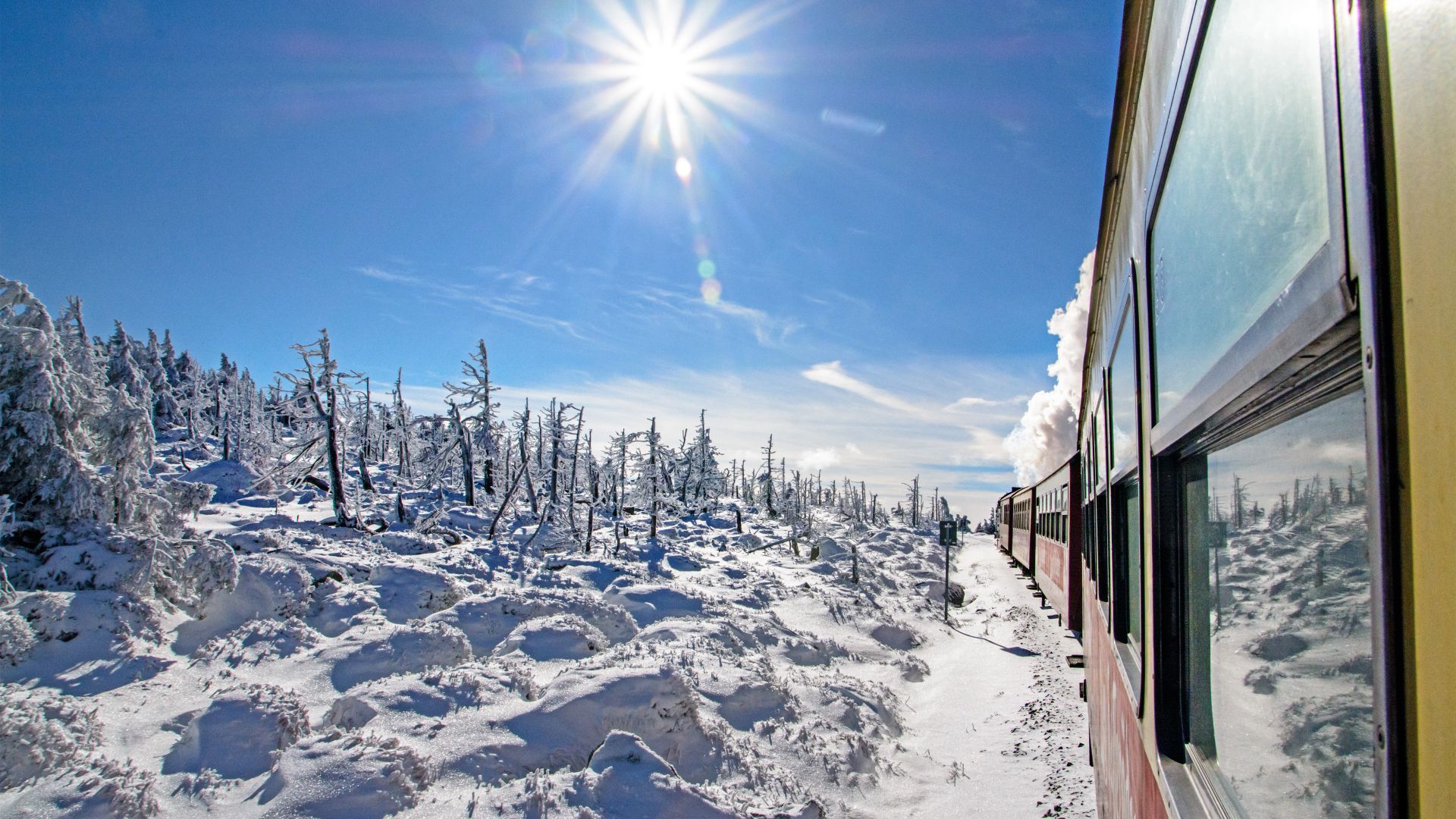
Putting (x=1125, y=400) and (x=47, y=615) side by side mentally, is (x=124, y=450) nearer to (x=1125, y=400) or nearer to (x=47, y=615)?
(x=47, y=615)

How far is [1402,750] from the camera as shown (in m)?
0.65

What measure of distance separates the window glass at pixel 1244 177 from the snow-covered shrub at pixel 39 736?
27.8 ft

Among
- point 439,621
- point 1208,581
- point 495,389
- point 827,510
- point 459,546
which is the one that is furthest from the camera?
point 827,510

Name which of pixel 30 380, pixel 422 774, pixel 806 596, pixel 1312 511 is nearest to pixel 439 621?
pixel 422 774

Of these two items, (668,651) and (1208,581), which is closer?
(1208,581)

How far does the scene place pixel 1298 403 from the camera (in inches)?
38.9

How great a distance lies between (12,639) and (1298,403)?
456 inches

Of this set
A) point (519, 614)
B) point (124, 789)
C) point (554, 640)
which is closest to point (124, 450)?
point (519, 614)

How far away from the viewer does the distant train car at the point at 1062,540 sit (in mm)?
→ 10125

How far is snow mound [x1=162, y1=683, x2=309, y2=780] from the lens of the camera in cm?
612

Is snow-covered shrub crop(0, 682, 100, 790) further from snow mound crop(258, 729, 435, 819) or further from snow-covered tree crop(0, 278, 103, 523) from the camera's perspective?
snow-covered tree crop(0, 278, 103, 523)

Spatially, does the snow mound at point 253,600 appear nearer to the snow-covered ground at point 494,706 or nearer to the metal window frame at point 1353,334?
the snow-covered ground at point 494,706

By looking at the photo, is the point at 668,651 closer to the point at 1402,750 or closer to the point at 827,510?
the point at 1402,750

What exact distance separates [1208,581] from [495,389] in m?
34.8
